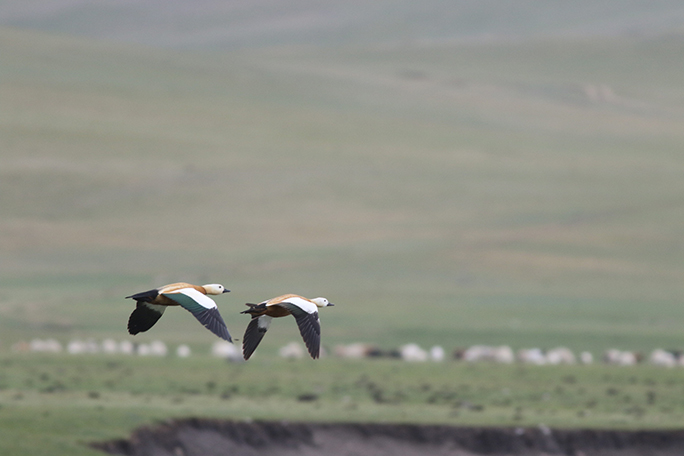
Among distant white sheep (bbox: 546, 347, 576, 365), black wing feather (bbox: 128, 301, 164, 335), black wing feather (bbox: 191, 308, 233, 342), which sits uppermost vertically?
black wing feather (bbox: 191, 308, 233, 342)

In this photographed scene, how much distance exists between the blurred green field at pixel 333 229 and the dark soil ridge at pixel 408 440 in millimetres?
695

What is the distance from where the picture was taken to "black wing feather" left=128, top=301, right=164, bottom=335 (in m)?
8.12

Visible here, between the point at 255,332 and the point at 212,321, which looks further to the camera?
the point at 255,332

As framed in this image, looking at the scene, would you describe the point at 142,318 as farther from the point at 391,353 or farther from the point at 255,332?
the point at 391,353

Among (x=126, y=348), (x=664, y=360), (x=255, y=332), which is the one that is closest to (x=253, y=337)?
(x=255, y=332)

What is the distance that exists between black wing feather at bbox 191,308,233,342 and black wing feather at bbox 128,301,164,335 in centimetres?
57

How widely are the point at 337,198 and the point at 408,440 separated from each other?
2411 inches

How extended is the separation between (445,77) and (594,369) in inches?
4533

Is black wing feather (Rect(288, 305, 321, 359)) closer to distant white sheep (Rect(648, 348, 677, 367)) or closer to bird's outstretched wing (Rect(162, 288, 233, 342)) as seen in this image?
bird's outstretched wing (Rect(162, 288, 233, 342))

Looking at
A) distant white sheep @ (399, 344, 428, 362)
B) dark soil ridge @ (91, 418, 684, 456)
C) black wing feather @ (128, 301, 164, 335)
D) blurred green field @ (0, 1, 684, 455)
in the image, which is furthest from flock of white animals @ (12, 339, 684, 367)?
black wing feather @ (128, 301, 164, 335)

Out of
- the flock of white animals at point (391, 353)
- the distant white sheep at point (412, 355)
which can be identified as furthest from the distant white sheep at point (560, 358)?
the distant white sheep at point (412, 355)

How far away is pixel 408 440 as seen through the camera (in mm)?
26453

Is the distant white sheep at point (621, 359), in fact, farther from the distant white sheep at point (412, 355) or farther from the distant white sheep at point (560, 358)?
the distant white sheep at point (412, 355)

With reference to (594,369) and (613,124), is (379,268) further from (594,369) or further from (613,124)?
(613,124)
